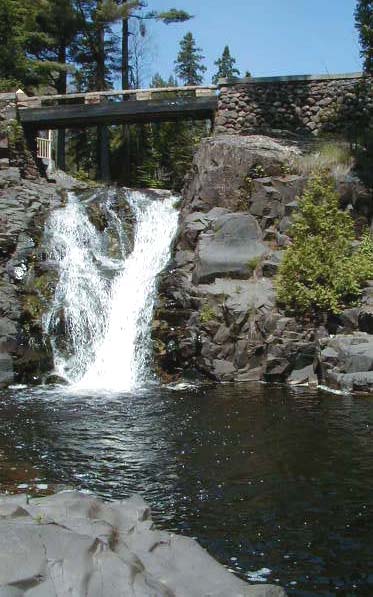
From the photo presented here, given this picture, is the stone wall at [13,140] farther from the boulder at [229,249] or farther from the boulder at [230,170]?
the boulder at [229,249]

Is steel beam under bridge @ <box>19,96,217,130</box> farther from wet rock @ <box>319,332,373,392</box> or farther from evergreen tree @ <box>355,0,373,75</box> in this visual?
wet rock @ <box>319,332,373,392</box>

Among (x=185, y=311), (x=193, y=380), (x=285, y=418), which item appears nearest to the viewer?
(x=285, y=418)

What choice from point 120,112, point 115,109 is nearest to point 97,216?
point 120,112

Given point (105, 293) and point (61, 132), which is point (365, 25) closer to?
point (105, 293)

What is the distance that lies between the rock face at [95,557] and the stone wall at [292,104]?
20.0m

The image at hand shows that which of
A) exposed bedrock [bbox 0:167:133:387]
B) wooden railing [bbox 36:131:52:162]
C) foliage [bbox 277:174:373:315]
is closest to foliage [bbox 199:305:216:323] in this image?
foliage [bbox 277:174:373:315]

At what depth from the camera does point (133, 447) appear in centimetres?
959

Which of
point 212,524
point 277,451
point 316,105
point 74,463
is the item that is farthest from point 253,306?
point 316,105

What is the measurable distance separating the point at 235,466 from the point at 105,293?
1011cm

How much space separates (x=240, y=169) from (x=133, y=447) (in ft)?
39.1

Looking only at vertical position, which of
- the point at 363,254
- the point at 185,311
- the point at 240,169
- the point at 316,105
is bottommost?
the point at 185,311

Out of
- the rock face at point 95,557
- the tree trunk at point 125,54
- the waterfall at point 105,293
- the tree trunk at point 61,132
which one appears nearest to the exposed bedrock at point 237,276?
the waterfall at point 105,293

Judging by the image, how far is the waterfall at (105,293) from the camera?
Result: 52.5ft

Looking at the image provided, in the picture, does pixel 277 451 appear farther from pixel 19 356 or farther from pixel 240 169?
pixel 240 169
